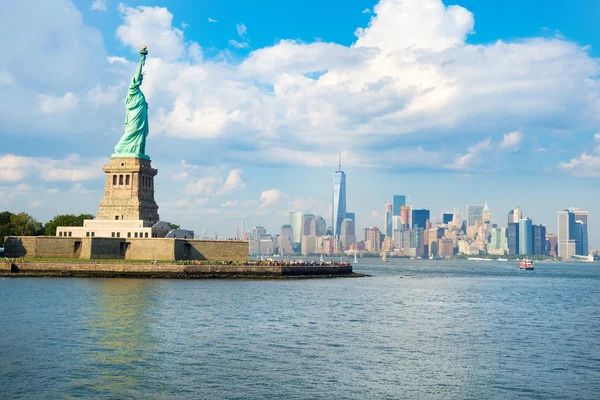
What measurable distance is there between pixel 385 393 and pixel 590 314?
122 ft

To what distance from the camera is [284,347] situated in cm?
3741

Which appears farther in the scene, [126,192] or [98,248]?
[126,192]

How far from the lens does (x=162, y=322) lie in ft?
148

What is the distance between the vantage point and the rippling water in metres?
28.5

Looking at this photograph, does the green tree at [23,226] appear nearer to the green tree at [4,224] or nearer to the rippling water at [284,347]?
the green tree at [4,224]

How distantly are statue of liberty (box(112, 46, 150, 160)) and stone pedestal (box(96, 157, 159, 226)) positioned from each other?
2.00 metres

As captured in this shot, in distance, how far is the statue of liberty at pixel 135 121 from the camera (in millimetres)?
98188

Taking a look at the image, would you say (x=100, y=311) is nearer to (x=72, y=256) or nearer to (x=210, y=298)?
(x=210, y=298)

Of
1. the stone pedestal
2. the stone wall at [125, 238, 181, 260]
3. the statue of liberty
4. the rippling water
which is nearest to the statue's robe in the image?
the statue of liberty

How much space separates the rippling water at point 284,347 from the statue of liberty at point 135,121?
36.4 metres

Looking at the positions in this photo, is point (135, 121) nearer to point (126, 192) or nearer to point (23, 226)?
point (126, 192)

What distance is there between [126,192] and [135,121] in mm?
10907

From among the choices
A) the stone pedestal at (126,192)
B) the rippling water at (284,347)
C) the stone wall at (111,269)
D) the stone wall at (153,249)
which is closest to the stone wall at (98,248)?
the stone wall at (153,249)

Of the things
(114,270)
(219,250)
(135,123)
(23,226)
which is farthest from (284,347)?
(23,226)
